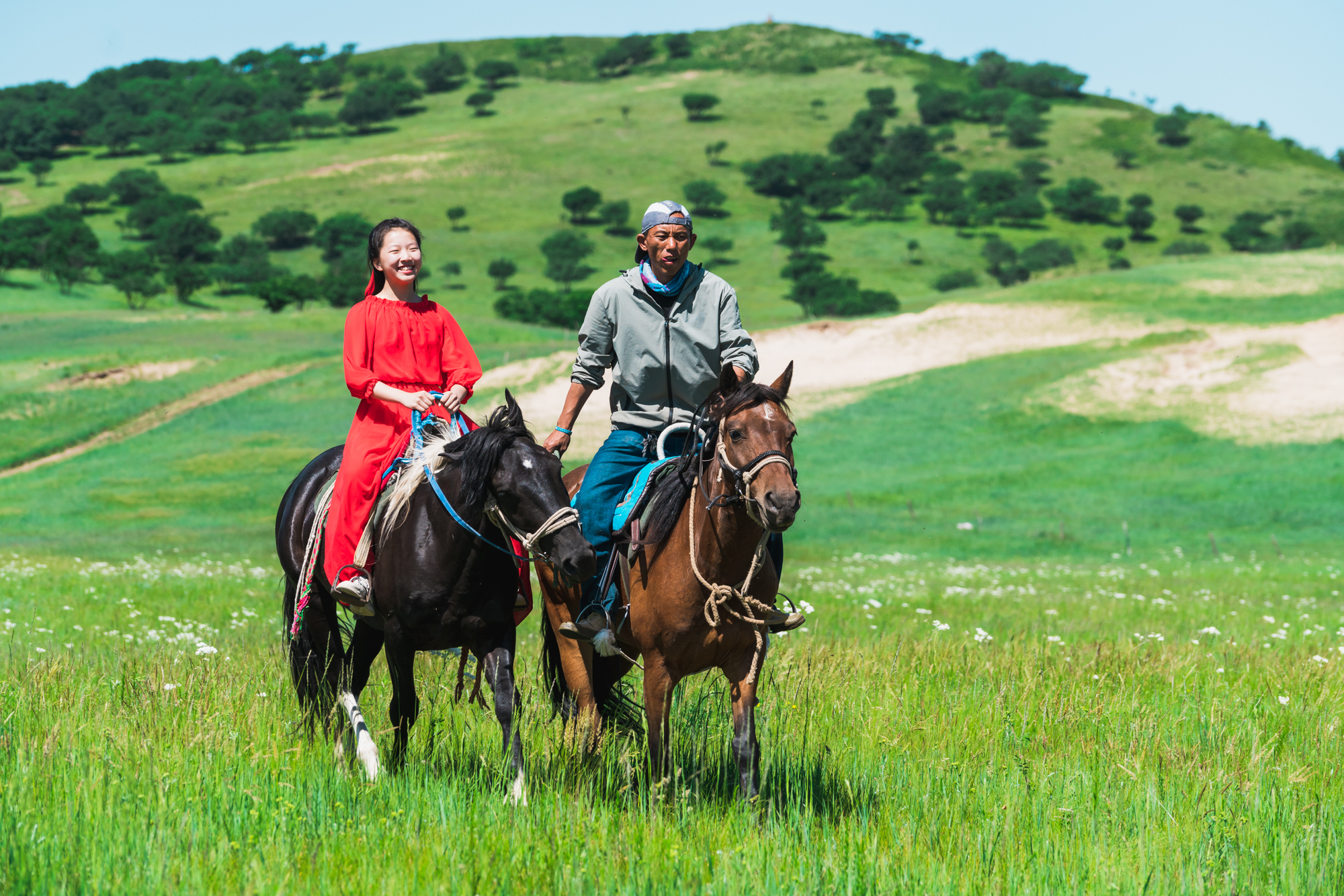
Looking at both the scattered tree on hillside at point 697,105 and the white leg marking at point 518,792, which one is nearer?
the white leg marking at point 518,792

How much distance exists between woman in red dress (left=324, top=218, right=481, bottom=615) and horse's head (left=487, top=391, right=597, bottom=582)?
0.92 m

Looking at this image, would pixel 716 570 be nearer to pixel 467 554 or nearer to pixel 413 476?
pixel 467 554

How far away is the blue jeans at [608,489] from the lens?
7.04 m

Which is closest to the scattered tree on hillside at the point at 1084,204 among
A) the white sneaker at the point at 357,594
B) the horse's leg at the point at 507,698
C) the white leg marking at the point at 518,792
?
the white sneaker at the point at 357,594

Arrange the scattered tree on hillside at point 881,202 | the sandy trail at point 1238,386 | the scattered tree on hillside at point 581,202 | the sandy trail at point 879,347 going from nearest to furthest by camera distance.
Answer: the sandy trail at point 1238,386, the sandy trail at point 879,347, the scattered tree on hillside at point 581,202, the scattered tree on hillside at point 881,202

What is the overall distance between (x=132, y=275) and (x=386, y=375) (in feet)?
315

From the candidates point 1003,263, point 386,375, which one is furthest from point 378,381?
point 1003,263

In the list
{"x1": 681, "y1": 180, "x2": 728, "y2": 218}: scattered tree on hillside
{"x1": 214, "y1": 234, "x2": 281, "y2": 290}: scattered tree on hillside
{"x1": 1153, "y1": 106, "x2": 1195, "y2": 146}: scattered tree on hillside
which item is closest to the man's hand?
{"x1": 214, "y1": 234, "x2": 281, "y2": 290}: scattered tree on hillside

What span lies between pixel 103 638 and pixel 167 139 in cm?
18587

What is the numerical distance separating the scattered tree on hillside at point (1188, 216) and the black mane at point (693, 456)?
474 ft

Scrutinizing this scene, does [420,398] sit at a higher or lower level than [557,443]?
higher

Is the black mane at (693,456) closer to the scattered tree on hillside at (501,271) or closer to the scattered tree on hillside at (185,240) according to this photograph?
the scattered tree on hillside at (501,271)

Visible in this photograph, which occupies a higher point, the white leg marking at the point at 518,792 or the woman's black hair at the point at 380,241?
the woman's black hair at the point at 380,241

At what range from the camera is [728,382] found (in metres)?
→ 6.12
